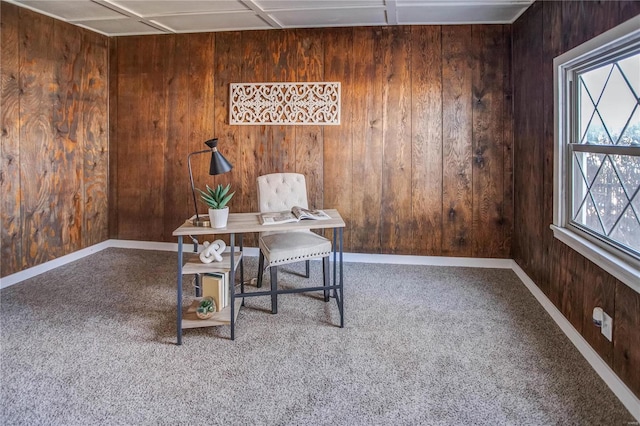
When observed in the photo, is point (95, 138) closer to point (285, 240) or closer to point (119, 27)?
point (119, 27)

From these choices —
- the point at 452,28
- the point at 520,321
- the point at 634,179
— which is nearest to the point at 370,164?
the point at 452,28

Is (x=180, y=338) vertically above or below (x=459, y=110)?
below

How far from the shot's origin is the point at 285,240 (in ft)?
9.46

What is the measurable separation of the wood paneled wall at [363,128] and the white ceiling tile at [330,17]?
0.13m

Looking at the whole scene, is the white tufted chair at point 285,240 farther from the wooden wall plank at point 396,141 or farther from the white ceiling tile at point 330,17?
the white ceiling tile at point 330,17

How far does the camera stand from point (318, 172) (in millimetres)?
4164

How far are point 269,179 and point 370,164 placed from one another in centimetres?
121

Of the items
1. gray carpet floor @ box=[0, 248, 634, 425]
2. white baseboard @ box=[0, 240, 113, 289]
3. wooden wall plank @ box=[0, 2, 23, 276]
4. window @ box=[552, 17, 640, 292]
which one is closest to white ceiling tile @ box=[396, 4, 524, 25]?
window @ box=[552, 17, 640, 292]

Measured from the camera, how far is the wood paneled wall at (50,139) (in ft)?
11.1

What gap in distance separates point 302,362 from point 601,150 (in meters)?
2.01

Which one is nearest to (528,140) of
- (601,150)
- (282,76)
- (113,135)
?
(601,150)

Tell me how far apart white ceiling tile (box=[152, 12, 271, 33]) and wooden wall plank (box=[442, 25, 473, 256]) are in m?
1.81

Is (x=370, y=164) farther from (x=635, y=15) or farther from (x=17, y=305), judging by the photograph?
(x=17, y=305)

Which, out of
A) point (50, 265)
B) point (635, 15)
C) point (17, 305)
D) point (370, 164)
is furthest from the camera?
point (370, 164)
